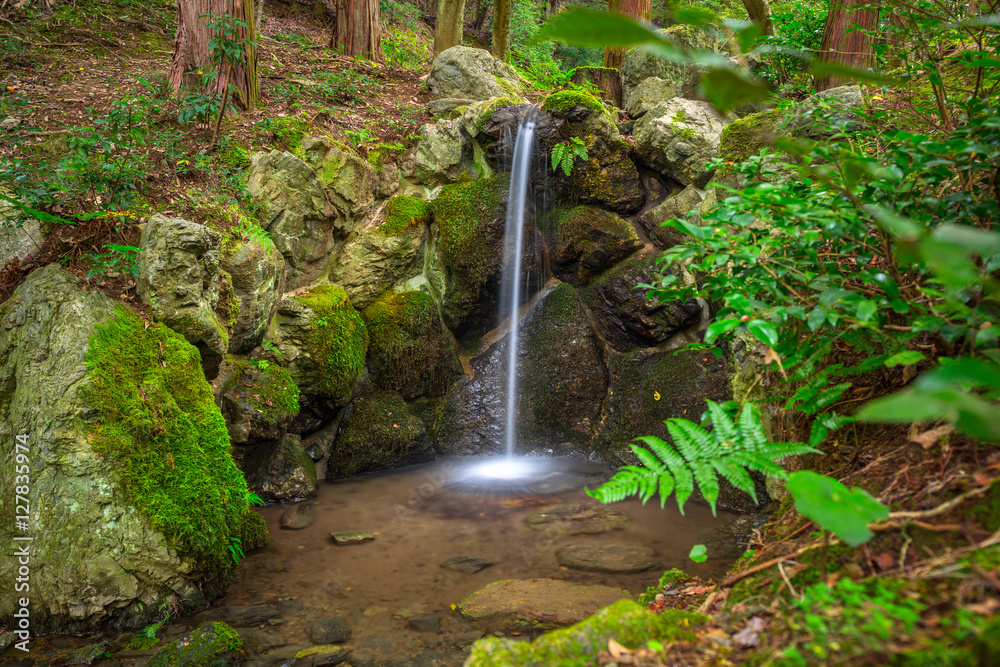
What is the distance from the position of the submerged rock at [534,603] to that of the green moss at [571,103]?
5.72 m

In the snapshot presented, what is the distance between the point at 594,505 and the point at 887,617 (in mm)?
4012

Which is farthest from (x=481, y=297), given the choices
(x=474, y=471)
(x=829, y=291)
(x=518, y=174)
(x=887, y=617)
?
(x=887, y=617)

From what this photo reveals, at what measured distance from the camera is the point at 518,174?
23.9 ft

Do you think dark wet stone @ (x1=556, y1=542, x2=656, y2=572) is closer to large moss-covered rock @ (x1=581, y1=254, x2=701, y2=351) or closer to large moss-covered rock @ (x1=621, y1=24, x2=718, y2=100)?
large moss-covered rock @ (x1=581, y1=254, x2=701, y2=351)

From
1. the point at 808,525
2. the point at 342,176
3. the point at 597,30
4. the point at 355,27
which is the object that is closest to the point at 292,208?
the point at 342,176

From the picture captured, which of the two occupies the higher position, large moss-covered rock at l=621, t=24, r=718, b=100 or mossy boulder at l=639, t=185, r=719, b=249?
large moss-covered rock at l=621, t=24, r=718, b=100

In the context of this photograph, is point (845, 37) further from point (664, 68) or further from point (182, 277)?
point (182, 277)

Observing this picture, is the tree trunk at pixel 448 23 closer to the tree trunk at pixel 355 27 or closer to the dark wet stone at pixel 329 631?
the tree trunk at pixel 355 27

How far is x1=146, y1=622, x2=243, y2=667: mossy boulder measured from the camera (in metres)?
2.64

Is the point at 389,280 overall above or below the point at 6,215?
below

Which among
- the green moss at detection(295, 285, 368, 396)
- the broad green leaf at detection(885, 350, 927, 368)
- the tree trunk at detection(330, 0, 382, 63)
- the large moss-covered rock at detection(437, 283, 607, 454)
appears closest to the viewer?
the broad green leaf at detection(885, 350, 927, 368)

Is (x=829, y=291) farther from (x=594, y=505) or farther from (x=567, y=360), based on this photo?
(x=567, y=360)

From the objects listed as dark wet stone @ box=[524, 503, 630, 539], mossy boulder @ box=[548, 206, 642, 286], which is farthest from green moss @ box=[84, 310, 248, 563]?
mossy boulder @ box=[548, 206, 642, 286]

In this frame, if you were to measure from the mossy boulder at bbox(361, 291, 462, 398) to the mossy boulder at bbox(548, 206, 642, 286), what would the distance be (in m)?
1.88
